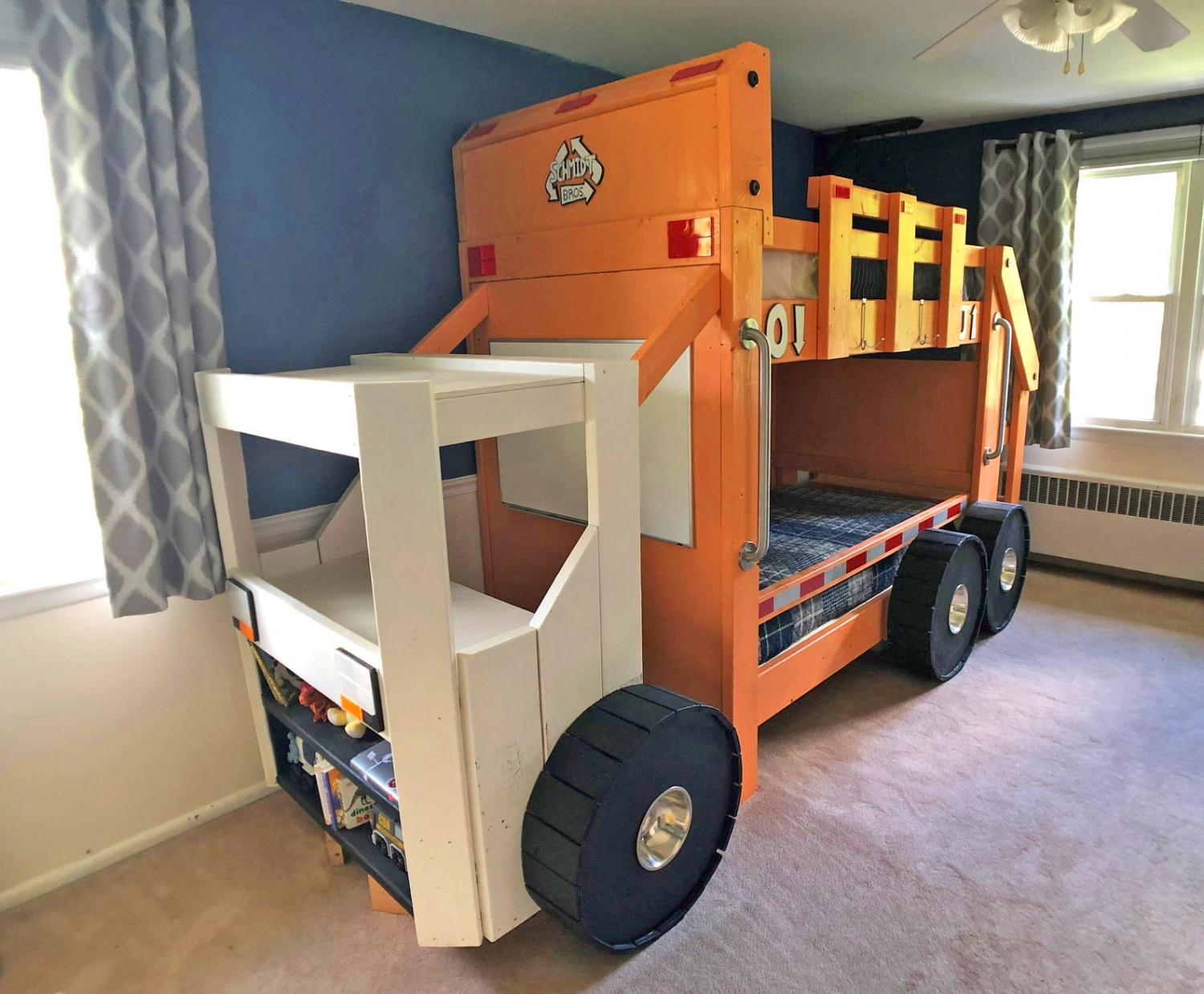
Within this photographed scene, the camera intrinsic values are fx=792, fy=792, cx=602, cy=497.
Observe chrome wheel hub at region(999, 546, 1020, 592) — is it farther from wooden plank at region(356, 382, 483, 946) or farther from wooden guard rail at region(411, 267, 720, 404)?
wooden plank at region(356, 382, 483, 946)

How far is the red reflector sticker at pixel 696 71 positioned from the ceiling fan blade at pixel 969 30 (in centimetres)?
70

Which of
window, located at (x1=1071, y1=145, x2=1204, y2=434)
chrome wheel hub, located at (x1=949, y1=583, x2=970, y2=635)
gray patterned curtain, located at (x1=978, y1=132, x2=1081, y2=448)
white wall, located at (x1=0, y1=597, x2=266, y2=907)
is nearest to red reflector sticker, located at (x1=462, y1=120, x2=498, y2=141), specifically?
white wall, located at (x1=0, y1=597, x2=266, y2=907)

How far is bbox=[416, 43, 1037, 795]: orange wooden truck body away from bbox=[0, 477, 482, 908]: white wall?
0.87 meters

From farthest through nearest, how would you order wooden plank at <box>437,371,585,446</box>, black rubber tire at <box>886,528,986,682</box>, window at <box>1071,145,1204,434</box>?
window at <box>1071,145,1204,434</box> → black rubber tire at <box>886,528,986,682</box> → wooden plank at <box>437,371,585,446</box>

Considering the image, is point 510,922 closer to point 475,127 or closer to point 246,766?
point 246,766

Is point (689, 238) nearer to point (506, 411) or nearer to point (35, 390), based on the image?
point (506, 411)

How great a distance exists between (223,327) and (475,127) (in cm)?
94

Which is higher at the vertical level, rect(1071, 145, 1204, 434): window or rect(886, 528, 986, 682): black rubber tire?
rect(1071, 145, 1204, 434): window

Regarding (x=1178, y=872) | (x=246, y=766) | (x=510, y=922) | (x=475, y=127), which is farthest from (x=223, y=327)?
(x=1178, y=872)

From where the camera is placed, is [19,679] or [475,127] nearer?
[19,679]

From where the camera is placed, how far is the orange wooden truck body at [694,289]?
1.78 m

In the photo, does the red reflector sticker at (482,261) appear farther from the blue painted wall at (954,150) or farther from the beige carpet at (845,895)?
the blue painted wall at (954,150)

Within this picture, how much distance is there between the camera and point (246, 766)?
86.4 inches

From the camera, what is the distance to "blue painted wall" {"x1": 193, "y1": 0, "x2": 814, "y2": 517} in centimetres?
198
